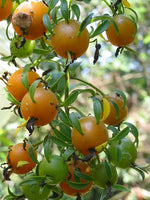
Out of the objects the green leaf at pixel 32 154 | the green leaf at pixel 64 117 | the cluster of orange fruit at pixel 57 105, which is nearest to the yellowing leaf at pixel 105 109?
the cluster of orange fruit at pixel 57 105

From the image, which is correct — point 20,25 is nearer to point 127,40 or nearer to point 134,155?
point 127,40

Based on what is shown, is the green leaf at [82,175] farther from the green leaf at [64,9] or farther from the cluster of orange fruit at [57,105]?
the green leaf at [64,9]

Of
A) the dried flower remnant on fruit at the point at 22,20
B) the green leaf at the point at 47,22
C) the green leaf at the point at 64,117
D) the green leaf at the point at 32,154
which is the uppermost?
the dried flower remnant on fruit at the point at 22,20

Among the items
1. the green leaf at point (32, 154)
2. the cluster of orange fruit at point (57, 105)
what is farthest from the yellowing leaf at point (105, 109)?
the green leaf at point (32, 154)

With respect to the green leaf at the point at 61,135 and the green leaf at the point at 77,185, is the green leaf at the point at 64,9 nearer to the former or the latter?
the green leaf at the point at 61,135

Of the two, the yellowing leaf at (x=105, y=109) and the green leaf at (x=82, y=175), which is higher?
the yellowing leaf at (x=105, y=109)

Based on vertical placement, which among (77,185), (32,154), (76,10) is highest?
(76,10)

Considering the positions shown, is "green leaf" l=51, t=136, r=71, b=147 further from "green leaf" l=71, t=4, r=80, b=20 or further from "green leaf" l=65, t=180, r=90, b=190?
"green leaf" l=71, t=4, r=80, b=20

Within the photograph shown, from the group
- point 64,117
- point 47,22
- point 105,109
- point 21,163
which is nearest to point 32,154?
point 21,163

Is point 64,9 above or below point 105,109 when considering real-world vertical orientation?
above

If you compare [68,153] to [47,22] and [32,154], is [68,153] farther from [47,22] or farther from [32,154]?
[47,22]
